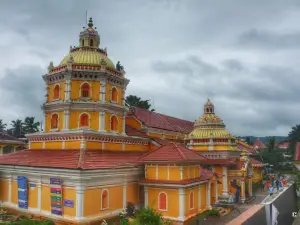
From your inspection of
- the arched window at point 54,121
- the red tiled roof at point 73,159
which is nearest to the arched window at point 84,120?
the arched window at point 54,121

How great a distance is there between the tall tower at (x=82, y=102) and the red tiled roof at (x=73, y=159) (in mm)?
1019

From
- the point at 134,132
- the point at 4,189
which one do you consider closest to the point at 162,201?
the point at 134,132

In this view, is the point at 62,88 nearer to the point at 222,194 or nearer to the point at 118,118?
the point at 118,118

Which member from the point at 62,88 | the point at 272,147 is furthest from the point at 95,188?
the point at 272,147

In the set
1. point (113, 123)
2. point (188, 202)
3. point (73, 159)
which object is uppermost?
point (113, 123)

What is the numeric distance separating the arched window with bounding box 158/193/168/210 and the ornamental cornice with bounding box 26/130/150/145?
533 centimetres

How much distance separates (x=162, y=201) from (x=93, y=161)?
5.38 m

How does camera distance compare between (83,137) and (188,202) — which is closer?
(188,202)

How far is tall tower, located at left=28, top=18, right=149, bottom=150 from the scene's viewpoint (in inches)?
890

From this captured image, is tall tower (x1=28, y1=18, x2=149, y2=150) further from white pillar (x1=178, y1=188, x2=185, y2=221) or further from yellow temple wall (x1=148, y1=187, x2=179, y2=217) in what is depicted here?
white pillar (x1=178, y1=188, x2=185, y2=221)

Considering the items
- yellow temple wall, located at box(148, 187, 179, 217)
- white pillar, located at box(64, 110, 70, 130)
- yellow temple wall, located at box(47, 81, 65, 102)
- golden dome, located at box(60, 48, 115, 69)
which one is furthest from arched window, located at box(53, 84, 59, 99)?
yellow temple wall, located at box(148, 187, 179, 217)

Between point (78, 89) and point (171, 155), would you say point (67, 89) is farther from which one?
point (171, 155)

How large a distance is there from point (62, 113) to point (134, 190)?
7834 millimetres

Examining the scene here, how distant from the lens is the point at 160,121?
31.3 m
